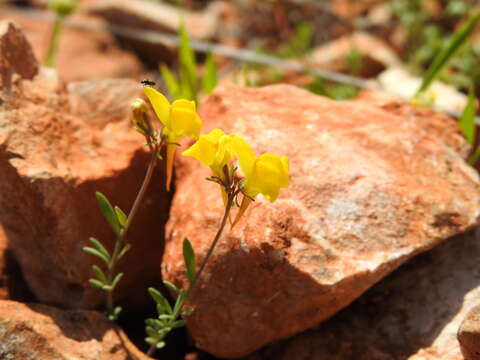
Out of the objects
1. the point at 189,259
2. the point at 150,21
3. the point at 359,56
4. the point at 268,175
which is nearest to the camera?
the point at 268,175

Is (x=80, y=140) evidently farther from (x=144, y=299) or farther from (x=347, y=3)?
(x=347, y=3)

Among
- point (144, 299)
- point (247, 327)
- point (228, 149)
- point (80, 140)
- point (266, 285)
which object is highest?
point (228, 149)

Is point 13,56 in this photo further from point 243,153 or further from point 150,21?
point 150,21

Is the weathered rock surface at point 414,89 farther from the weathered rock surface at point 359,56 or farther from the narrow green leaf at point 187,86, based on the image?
the narrow green leaf at point 187,86

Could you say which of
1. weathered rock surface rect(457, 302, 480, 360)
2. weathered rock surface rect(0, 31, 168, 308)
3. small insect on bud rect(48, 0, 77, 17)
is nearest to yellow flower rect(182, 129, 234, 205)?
weathered rock surface rect(0, 31, 168, 308)

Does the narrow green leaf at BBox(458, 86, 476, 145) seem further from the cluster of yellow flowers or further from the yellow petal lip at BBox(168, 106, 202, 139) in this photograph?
the yellow petal lip at BBox(168, 106, 202, 139)

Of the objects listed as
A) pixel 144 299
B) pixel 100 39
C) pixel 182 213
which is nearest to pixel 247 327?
pixel 182 213

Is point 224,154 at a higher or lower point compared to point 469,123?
higher

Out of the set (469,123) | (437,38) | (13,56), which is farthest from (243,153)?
(437,38)
